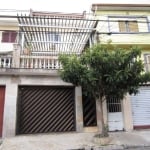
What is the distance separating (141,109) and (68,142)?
5103 mm

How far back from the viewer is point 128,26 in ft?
42.4

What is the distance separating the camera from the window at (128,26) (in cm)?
1283

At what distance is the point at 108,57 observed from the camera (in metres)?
7.03

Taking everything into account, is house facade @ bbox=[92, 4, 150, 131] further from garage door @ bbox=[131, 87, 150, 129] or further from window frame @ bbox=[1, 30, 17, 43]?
window frame @ bbox=[1, 30, 17, 43]

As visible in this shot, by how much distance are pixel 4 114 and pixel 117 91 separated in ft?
17.4

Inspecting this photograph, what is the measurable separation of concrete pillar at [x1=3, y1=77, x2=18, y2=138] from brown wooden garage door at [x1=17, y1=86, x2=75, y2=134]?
466 millimetres

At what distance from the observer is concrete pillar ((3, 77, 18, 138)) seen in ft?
28.1

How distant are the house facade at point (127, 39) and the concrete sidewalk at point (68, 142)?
1.53 meters

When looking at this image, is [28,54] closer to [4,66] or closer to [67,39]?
[4,66]

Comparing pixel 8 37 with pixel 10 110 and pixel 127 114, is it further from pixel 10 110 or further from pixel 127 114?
pixel 127 114

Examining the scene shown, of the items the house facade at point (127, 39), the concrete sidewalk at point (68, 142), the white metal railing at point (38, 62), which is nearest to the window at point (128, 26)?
the house facade at point (127, 39)

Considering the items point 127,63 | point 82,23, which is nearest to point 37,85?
point 82,23

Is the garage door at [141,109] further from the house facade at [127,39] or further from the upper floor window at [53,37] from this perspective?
the upper floor window at [53,37]

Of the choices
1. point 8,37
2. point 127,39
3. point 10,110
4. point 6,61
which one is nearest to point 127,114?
point 127,39
